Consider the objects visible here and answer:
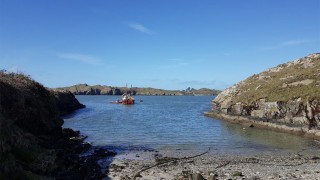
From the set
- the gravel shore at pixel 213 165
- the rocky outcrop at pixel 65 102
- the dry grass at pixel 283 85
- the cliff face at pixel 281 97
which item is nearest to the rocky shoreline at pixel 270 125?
the cliff face at pixel 281 97

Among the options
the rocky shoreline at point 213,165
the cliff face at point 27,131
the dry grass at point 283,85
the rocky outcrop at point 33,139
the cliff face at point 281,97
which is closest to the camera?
the cliff face at point 27,131

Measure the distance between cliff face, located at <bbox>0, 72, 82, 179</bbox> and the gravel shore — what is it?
5846 millimetres

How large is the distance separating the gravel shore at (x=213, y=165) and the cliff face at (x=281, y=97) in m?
19.7

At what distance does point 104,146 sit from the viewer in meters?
44.0

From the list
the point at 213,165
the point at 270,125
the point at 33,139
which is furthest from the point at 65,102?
the point at 213,165

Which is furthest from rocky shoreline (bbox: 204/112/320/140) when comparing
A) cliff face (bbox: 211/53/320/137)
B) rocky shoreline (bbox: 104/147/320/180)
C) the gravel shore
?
rocky shoreline (bbox: 104/147/320/180)

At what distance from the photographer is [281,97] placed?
230 ft

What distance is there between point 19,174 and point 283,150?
3191 centimetres

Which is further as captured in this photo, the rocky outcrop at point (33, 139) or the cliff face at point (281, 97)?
the cliff face at point (281, 97)

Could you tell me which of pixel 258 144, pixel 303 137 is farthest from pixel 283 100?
pixel 258 144

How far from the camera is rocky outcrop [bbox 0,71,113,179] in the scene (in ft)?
70.0

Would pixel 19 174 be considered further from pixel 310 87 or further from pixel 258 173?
pixel 310 87

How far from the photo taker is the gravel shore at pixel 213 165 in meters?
27.8

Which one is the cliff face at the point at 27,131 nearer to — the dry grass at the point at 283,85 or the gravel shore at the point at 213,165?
the gravel shore at the point at 213,165
